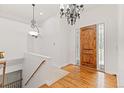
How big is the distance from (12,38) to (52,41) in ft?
4.43

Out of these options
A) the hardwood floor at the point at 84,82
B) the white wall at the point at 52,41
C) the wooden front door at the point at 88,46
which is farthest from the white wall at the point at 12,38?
the wooden front door at the point at 88,46

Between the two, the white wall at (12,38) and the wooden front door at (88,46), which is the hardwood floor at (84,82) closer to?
the wooden front door at (88,46)

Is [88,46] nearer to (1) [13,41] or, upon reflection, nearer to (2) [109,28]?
(2) [109,28]

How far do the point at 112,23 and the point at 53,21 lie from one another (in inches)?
63.4

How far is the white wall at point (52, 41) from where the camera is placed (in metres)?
2.96

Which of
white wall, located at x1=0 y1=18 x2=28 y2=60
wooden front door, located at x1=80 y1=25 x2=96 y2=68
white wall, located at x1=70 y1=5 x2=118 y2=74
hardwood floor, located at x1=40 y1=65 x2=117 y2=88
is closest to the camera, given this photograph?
hardwood floor, located at x1=40 y1=65 x2=117 y2=88

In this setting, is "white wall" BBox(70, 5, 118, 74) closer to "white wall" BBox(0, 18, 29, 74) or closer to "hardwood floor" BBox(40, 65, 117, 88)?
"hardwood floor" BBox(40, 65, 117, 88)

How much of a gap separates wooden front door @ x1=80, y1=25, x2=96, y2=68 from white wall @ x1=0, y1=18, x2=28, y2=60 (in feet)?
6.24

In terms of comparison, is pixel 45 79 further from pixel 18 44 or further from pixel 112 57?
pixel 112 57

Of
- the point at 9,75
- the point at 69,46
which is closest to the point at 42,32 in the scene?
the point at 69,46

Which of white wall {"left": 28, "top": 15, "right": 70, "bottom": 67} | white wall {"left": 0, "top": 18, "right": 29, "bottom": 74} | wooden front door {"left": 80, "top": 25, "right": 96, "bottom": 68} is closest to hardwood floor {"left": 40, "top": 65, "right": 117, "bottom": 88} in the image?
white wall {"left": 28, "top": 15, "right": 70, "bottom": 67}

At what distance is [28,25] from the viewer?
3.05 m

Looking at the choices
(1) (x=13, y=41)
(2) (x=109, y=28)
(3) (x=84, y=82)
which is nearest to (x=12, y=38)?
(1) (x=13, y=41)

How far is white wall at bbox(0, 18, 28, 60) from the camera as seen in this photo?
3331 mm
